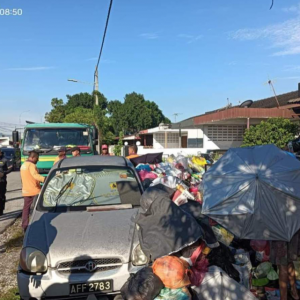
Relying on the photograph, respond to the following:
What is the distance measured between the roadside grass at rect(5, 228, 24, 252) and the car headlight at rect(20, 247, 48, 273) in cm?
291

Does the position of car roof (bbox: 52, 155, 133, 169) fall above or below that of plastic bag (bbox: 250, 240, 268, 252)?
above

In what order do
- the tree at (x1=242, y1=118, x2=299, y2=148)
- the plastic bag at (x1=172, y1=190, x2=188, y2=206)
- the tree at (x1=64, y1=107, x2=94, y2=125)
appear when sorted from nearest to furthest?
the plastic bag at (x1=172, y1=190, x2=188, y2=206), the tree at (x1=242, y1=118, x2=299, y2=148), the tree at (x1=64, y1=107, x2=94, y2=125)

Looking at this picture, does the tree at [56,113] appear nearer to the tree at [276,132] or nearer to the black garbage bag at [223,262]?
the tree at [276,132]

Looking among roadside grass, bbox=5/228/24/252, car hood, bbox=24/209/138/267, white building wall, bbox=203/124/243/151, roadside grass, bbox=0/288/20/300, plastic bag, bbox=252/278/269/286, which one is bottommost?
roadside grass, bbox=0/288/20/300

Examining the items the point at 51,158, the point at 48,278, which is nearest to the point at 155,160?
the point at 51,158

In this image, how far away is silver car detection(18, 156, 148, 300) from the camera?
3.29 m

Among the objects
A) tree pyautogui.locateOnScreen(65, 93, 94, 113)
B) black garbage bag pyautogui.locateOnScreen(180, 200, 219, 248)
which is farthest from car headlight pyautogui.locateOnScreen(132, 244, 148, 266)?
tree pyautogui.locateOnScreen(65, 93, 94, 113)

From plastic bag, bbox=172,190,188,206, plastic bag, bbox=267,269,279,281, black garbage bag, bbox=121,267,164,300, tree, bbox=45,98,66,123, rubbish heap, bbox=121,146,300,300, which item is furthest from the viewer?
tree, bbox=45,98,66,123

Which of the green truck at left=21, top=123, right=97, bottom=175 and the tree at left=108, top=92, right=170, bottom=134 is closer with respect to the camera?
the green truck at left=21, top=123, right=97, bottom=175

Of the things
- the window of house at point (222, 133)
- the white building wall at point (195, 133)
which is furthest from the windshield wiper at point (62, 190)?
the white building wall at point (195, 133)

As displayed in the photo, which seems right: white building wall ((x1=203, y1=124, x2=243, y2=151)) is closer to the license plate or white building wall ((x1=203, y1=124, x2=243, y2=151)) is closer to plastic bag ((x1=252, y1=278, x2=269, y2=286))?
plastic bag ((x1=252, y1=278, x2=269, y2=286))

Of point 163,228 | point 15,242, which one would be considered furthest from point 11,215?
point 163,228

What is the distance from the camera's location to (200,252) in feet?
11.6

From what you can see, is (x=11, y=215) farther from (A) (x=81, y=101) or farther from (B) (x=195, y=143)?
(A) (x=81, y=101)
